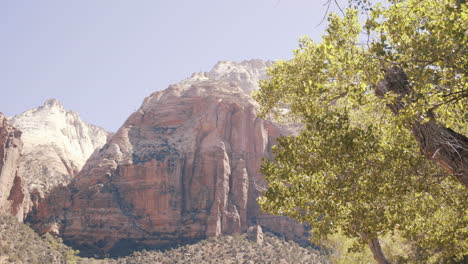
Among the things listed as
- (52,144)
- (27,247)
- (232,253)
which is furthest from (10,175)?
(52,144)

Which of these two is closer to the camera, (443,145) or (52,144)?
(443,145)

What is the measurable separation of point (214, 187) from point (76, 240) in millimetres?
31364

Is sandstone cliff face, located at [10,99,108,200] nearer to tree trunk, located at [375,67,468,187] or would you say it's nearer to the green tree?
the green tree

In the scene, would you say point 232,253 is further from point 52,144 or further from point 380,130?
point 52,144

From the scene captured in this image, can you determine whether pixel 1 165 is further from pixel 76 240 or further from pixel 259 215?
pixel 259 215

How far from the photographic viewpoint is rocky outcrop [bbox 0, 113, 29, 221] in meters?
71.6

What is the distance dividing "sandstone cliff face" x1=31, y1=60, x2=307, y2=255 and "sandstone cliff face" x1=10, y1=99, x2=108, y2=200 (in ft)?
32.4

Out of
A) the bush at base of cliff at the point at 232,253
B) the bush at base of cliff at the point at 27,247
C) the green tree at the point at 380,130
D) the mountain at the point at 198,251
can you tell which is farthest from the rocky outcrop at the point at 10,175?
the green tree at the point at 380,130

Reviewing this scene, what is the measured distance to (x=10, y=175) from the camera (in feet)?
243

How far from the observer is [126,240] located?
82250mm

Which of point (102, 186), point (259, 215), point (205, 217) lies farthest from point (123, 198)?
point (259, 215)

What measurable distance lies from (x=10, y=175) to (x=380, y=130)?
78440mm

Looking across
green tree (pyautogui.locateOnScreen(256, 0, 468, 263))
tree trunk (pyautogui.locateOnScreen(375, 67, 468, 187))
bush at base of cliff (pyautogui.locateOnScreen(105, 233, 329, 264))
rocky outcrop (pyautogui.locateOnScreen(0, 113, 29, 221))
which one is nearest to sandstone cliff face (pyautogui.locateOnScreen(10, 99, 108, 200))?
rocky outcrop (pyautogui.locateOnScreen(0, 113, 29, 221))

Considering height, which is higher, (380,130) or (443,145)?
(380,130)
